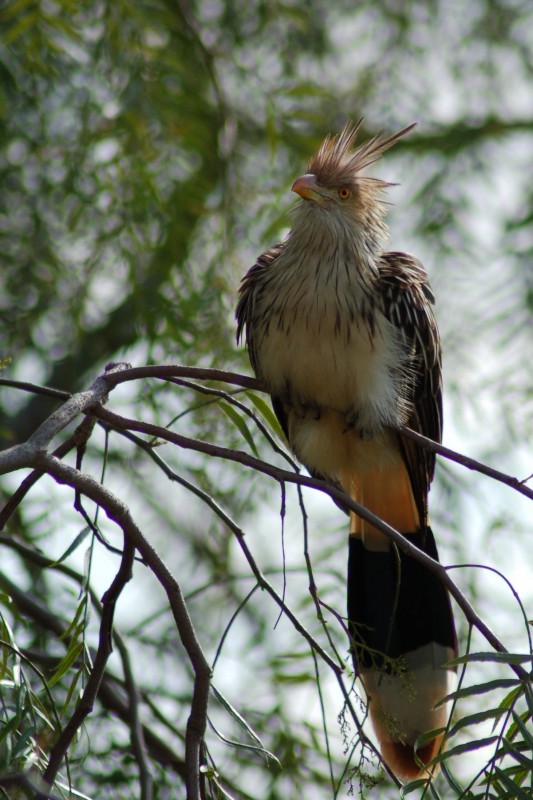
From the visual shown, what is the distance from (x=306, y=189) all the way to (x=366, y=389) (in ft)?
2.61

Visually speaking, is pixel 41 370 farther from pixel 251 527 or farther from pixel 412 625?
pixel 412 625

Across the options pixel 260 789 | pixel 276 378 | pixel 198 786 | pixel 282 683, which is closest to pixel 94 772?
pixel 260 789

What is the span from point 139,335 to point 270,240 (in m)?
0.65

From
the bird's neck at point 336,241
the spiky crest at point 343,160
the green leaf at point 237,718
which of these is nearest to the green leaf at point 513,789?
the green leaf at point 237,718

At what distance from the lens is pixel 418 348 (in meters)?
3.37

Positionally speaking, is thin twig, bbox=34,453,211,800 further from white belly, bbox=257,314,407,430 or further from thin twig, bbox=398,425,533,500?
white belly, bbox=257,314,407,430

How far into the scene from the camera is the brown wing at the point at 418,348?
332 centimetres

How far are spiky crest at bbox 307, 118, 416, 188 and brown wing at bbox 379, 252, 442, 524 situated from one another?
34 cm

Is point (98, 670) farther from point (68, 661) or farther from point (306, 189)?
point (306, 189)

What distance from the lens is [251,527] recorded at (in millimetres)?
5203

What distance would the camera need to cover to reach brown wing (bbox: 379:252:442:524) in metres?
3.32

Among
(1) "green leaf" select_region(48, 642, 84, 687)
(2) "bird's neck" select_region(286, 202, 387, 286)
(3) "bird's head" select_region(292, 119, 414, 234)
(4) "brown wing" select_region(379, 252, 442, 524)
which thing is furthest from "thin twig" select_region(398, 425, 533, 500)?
(3) "bird's head" select_region(292, 119, 414, 234)

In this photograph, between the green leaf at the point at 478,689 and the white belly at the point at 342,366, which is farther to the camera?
the white belly at the point at 342,366

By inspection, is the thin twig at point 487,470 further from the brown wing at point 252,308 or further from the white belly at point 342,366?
the brown wing at point 252,308
